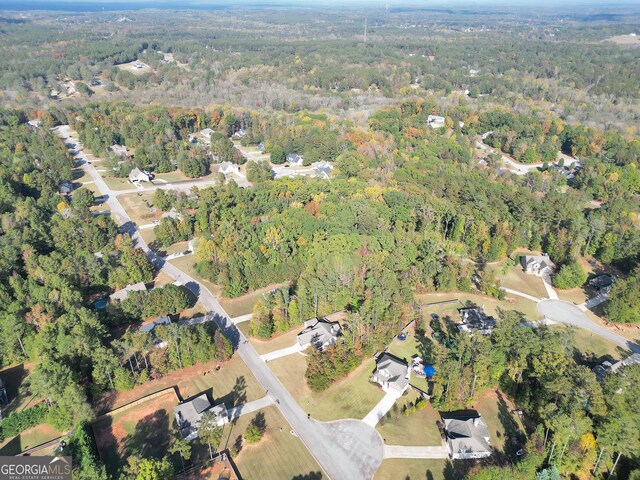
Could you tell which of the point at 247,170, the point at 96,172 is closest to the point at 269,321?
the point at 247,170

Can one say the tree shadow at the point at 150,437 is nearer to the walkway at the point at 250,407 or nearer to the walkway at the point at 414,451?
the walkway at the point at 250,407

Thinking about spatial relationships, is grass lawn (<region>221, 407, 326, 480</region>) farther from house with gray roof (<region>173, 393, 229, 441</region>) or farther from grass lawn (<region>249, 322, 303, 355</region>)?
grass lawn (<region>249, 322, 303, 355</region>)

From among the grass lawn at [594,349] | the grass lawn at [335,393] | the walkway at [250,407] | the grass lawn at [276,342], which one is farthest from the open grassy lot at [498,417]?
the grass lawn at [276,342]

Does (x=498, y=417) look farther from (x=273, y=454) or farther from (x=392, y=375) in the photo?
(x=273, y=454)

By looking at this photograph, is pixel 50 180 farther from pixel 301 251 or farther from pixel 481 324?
pixel 481 324

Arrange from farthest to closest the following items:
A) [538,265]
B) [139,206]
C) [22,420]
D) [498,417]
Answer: [139,206], [538,265], [498,417], [22,420]

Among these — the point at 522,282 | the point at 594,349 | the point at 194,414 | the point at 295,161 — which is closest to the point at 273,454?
the point at 194,414
